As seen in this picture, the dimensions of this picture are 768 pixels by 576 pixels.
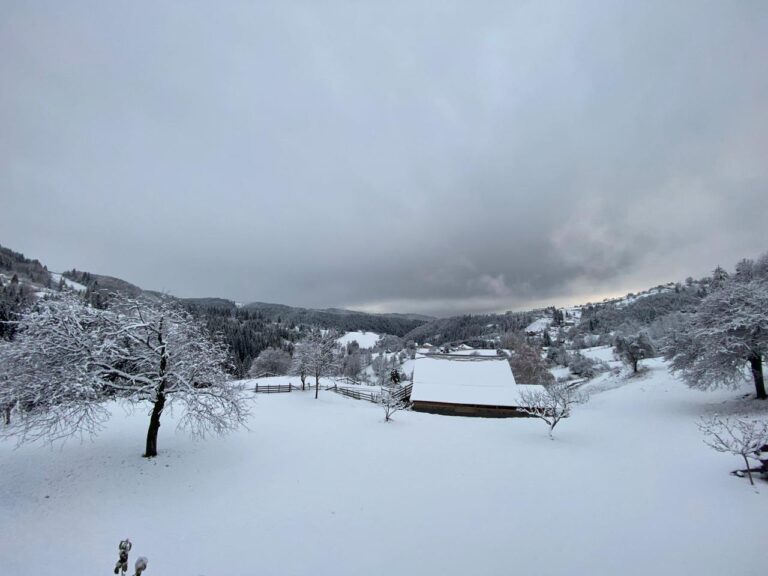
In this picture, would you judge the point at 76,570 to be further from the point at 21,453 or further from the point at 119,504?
the point at 21,453

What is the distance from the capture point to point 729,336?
59.3ft

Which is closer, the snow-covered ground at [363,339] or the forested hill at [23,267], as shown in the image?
the forested hill at [23,267]

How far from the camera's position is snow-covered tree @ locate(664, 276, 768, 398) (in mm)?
17719

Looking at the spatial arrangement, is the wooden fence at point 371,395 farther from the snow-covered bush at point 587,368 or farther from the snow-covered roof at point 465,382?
the snow-covered bush at point 587,368

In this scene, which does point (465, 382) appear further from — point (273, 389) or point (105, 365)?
point (105, 365)

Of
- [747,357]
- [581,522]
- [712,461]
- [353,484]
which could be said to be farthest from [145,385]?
[747,357]

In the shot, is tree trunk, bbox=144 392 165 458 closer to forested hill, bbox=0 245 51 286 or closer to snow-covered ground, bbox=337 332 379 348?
forested hill, bbox=0 245 51 286

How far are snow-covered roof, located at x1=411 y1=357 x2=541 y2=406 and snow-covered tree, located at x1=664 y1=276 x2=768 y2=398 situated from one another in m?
11.9

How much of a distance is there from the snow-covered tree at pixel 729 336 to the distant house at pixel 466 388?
11.1 metres

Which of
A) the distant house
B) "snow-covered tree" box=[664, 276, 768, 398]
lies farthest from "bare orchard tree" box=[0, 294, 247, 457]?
"snow-covered tree" box=[664, 276, 768, 398]

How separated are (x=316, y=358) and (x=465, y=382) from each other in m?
15.6

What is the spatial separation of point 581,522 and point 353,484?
761cm

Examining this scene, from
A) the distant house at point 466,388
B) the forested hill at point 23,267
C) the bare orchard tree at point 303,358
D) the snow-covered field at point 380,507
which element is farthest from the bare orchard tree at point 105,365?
the forested hill at point 23,267

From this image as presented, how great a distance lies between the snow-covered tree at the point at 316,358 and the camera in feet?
107
